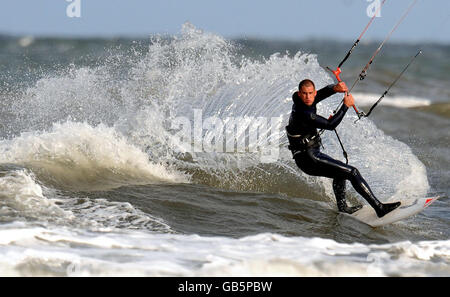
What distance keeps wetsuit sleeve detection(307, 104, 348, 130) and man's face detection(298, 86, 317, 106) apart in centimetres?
15

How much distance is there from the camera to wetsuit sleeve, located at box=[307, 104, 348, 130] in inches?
270

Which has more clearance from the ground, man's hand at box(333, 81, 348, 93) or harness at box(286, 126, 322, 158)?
man's hand at box(333, 81, 348, 93)

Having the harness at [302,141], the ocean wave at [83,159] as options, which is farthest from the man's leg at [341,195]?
the ocean wave at [83,159]

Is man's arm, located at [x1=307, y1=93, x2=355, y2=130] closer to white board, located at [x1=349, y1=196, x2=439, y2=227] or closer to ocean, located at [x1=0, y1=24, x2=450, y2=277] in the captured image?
ocean, located at [x1=0, y1=24, x2=450, y2=277]

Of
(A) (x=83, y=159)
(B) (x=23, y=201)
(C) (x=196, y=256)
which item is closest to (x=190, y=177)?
(A) (x=83, y=159)

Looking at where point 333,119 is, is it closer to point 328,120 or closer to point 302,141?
point 328,120

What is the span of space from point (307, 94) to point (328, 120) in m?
0.35

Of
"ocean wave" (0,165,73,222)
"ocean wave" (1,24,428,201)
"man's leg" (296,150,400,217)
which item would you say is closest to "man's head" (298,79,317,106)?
"man's leg" (296,150,400,217)

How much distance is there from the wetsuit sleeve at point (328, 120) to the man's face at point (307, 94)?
0.15 metres

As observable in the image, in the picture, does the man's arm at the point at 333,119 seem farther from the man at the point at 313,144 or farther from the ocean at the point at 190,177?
the ocean at the point at 190,177

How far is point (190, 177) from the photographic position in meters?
8.92
